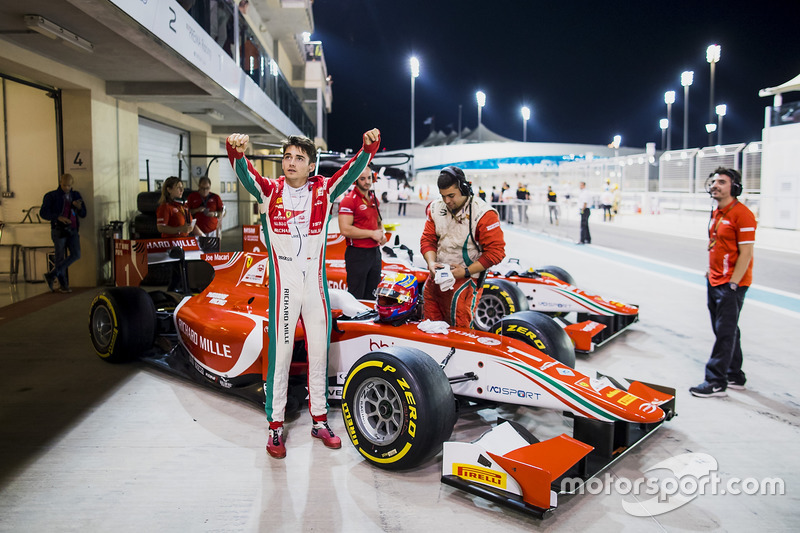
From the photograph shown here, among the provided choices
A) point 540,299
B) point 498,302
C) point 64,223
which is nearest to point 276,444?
point 498,302

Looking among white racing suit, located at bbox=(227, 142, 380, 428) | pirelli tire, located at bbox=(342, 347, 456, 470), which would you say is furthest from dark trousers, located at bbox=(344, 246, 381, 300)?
pirelli tire, located at bbox=(342, 347, 456, 470)

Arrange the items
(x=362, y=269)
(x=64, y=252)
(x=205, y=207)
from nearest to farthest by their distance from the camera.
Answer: (x=362, y=269) < (x=64, y=252) < (x=205, y=207)

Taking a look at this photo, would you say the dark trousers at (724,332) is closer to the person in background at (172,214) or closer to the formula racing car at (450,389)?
A: the formula racing car at (450,389)

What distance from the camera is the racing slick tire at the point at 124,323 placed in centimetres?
548

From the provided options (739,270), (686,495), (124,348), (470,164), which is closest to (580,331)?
(739,270)

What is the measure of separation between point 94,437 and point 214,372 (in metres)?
0.98

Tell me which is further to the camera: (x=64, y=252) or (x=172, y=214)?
(x=64, y=252)

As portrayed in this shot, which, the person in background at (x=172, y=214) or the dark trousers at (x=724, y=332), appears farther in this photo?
the person in background at (x=172, y=214)

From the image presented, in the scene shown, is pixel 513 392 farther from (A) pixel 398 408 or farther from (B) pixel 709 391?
(B) pixel 709 391

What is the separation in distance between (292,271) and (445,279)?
3.97 ft

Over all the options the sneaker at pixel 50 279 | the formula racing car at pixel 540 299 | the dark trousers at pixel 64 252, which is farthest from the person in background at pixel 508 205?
the sneaker at pixel 50 279

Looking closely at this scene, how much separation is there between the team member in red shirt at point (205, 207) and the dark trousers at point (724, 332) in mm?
7914

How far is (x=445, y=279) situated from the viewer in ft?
14.6

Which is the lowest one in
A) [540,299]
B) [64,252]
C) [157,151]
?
[540,299]
